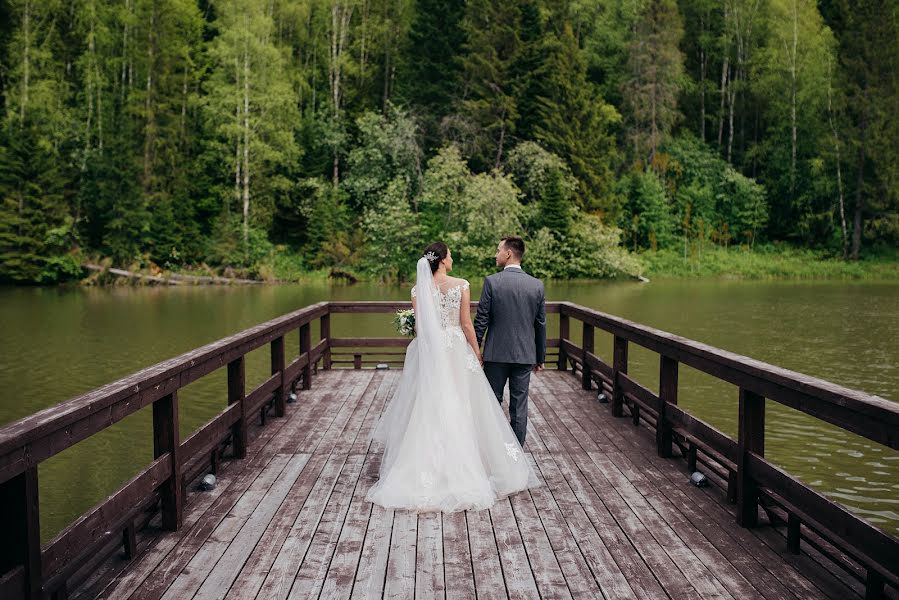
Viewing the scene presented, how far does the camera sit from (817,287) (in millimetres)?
32438

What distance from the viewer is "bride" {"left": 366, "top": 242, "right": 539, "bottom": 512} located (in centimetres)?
470

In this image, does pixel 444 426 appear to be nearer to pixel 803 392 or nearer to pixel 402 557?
pixel 402 557

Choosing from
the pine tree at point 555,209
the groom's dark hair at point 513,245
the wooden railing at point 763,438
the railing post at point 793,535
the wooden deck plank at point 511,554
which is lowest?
the wooden deck plank at point 511,554

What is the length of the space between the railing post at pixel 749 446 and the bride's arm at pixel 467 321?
71.1 inches

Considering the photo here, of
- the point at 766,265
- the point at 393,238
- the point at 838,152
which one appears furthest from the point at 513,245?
the point at 838,152

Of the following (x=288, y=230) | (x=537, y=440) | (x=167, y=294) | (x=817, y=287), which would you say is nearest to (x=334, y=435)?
(x=537, y=440)

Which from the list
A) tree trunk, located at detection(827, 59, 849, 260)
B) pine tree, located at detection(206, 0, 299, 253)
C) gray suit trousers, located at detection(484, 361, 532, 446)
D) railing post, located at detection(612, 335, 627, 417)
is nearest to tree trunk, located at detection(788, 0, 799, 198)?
tree trunk, located at detection(827, 59, 849, 260)

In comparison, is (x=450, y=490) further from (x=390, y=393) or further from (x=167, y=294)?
(x=167, y=294)

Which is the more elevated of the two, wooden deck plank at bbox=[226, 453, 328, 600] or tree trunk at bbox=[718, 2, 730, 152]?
tree trunk at bbox=[718, 2, 730, 152]

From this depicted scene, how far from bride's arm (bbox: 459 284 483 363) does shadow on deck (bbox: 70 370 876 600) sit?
1.01 m

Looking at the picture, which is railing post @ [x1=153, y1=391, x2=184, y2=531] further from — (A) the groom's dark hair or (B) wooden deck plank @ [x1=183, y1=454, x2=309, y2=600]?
(A) the groom's dark hair

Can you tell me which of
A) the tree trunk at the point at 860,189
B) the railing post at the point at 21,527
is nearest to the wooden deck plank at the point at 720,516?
the railing post at the point at 21,527

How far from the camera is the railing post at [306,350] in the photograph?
8.60 m

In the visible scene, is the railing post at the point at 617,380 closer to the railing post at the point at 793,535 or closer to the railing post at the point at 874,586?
the railing post at the point at 793,535
